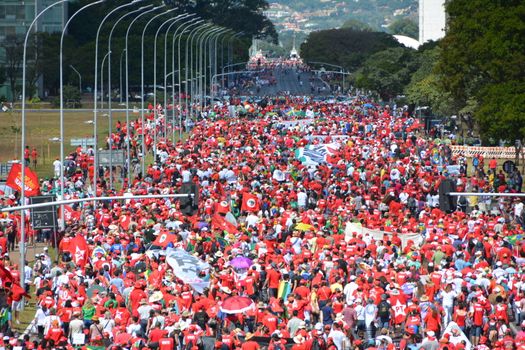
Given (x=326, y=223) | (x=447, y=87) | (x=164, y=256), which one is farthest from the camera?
(x=447, y=87)

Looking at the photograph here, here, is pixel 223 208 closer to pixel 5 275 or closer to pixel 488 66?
pixel 5 275

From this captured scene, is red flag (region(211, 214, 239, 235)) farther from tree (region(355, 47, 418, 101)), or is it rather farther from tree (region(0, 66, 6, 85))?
tree (region(0, 66, 6, 85))

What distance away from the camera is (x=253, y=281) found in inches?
1244

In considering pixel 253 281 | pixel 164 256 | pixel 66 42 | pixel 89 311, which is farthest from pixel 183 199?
pixel 66 42

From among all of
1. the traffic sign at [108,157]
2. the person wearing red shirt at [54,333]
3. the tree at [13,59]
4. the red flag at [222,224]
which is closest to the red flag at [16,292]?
the person wearing red shirt at [54,333]

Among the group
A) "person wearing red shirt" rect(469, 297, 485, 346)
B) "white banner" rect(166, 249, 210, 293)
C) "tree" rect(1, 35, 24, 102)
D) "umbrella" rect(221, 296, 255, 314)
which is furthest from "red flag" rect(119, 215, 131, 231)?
"tree" rect(1, 35, 24, 102)

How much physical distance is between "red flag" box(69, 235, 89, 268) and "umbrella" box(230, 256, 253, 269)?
3.48 m

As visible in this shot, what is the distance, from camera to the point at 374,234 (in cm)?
3900

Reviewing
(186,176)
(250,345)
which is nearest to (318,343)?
(250,345)

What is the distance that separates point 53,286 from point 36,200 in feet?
23.0

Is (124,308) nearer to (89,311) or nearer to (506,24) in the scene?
(89,311)

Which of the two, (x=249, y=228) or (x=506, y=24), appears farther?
(x=506, y=24)

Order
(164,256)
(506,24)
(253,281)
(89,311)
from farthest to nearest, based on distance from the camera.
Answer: (506,24) < (164,256) < (253,281) < (89,311)

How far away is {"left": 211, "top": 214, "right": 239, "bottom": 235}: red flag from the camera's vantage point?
40.6m
